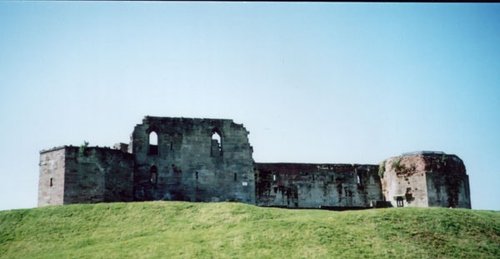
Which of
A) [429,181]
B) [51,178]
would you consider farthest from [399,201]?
[51,178]

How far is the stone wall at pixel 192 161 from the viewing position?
3709 cm

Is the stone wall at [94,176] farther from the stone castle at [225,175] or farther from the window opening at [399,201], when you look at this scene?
the window opening at [399,201]

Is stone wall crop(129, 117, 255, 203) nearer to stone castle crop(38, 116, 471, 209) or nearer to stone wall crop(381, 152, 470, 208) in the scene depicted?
stone castle crop(38, 116, 471, 209)

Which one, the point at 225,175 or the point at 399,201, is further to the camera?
the point at 399,201

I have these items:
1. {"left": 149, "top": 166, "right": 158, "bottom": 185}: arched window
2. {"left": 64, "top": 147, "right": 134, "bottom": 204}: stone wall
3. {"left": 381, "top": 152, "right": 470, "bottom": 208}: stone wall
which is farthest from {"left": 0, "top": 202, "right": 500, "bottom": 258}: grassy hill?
{"left": 381, "top": 152, "right": 470, "bottom": 208}: stone wall

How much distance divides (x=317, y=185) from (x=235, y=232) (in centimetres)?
1888

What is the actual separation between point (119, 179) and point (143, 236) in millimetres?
10561

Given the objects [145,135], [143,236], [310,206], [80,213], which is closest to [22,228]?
[80,213]

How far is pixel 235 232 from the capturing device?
2403cm

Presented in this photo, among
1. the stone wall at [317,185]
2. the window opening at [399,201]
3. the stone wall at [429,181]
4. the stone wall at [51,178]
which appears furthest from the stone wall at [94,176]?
→ the stone wall at [429,181]

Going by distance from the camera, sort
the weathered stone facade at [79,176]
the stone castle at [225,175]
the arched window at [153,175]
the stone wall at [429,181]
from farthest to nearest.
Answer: the stone wall at [429,181], the arched window at [153,175], the stone castle at [225,175], the weathered stone facade at [79,176]

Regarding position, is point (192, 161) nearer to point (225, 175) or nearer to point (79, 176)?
point (225, 175)

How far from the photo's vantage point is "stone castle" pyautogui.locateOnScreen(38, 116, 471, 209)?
110 feet

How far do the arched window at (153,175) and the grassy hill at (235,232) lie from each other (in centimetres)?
726
